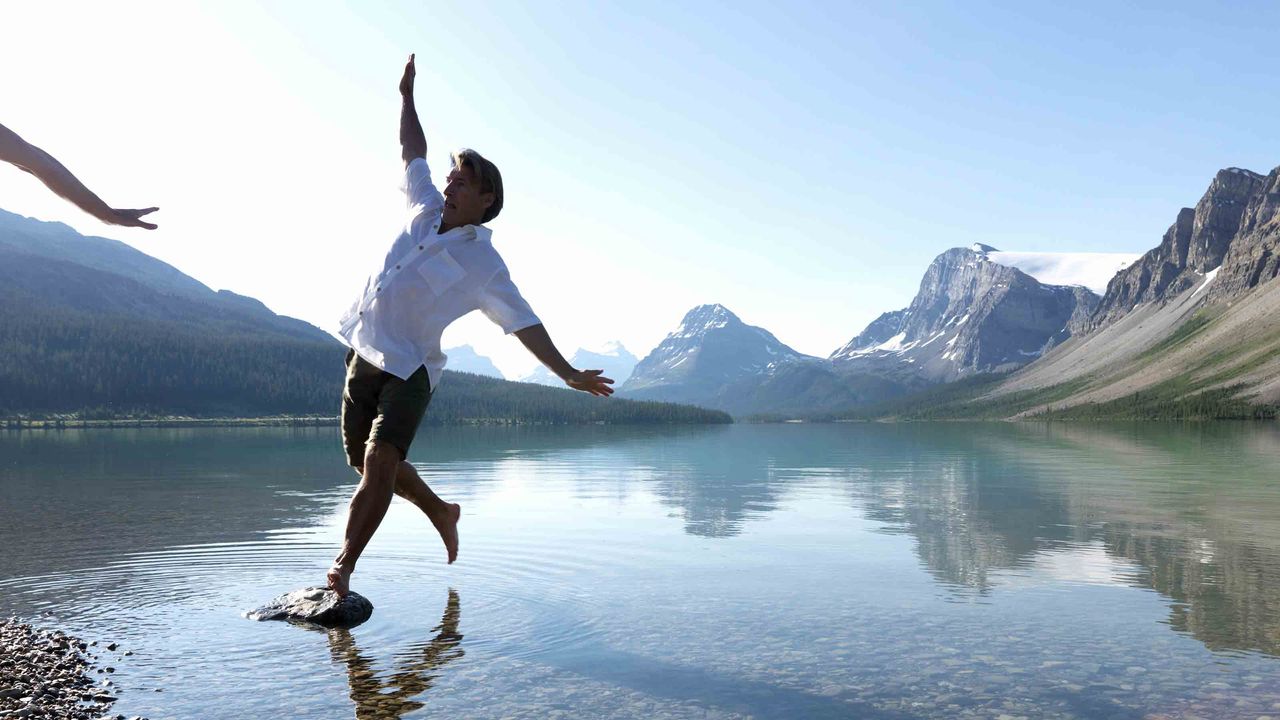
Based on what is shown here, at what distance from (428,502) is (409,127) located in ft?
13.3

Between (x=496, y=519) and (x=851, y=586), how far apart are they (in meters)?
11.4

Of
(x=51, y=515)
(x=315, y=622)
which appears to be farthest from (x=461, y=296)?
(x=51, y=515)

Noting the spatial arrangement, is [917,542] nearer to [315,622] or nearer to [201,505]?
[315,622]

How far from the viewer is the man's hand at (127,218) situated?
221 inches

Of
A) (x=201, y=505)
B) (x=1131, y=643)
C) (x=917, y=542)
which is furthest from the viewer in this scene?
(x=201, y=505)

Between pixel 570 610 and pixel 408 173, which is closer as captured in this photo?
pixel 408 173

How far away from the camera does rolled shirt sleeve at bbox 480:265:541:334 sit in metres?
8.47

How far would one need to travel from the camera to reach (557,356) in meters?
8.09

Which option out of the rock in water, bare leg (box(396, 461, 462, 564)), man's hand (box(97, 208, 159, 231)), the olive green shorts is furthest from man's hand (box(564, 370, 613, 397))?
the rock in water

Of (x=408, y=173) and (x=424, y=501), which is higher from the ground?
(x=408, y=173)

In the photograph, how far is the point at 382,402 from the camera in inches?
357

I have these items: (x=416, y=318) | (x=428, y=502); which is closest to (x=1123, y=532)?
(x=428, y=502)

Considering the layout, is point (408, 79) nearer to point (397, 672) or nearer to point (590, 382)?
point (590, 382)

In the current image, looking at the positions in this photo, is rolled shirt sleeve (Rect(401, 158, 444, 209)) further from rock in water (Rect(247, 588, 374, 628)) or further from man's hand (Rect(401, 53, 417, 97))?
A: rock in water (Rect(247, 588, 374, 628))
